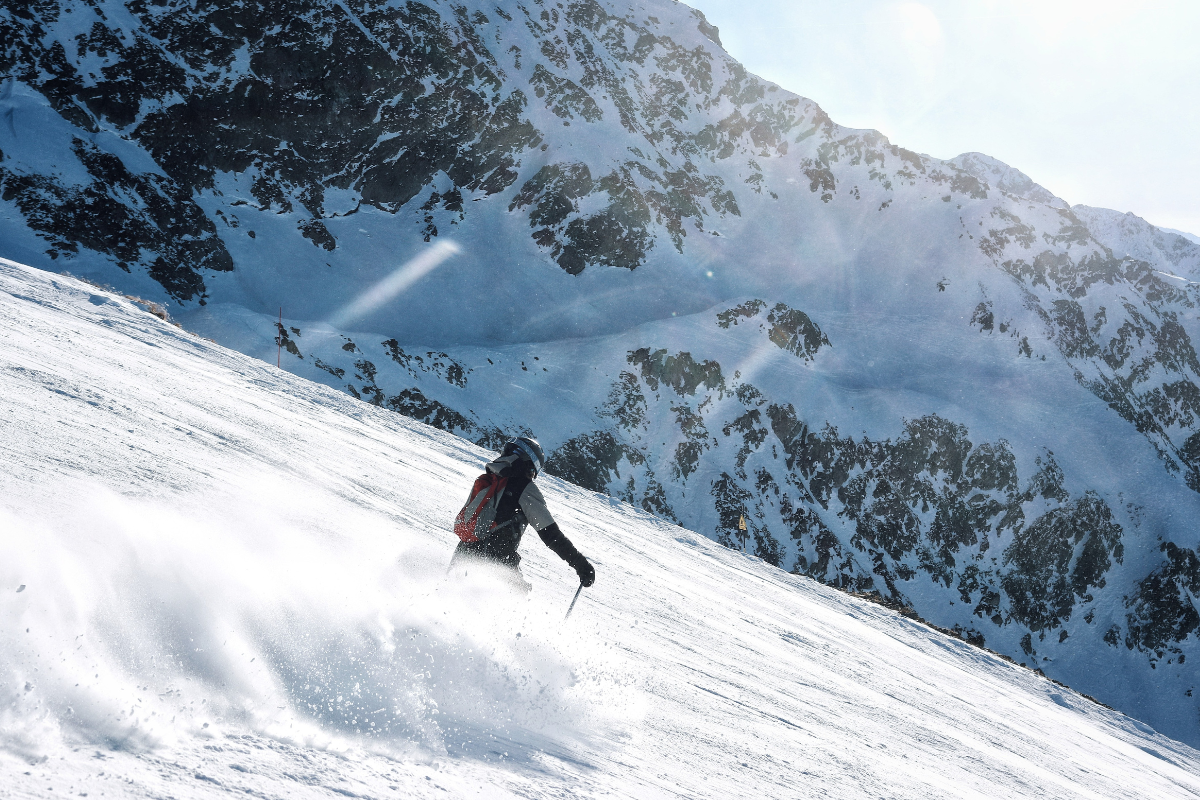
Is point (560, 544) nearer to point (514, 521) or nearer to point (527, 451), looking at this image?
point (514, 521)

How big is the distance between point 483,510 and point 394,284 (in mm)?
55681

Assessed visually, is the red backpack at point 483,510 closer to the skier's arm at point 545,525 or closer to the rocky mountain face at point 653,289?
the skier's arm at point 545,525

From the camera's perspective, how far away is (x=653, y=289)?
228 feet

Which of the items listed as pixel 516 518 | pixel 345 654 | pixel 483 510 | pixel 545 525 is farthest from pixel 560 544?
pixel 345 654

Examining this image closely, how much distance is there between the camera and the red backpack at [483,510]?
192 inches

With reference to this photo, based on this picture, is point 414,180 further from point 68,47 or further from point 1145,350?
point 1145,350

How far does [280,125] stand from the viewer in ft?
212

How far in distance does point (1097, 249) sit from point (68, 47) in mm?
122178

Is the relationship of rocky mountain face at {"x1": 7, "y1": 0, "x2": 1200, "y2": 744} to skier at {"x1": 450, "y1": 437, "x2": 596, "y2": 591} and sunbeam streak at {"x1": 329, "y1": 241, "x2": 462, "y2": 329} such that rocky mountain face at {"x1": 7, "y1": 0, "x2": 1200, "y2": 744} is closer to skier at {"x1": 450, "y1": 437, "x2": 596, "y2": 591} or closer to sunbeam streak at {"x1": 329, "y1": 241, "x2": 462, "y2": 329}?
sunbeam streak at {"x1": 329, "y1": 241, "x2": 462, "y2": 329}

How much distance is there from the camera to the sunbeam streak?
51.6 meters

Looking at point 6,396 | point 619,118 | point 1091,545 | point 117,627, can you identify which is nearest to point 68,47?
point 619,118

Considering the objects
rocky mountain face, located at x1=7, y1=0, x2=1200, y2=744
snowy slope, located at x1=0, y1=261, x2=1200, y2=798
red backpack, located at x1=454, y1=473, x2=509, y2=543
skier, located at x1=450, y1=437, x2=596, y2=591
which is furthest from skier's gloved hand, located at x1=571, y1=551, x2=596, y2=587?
rocky mountain face, located at x1=7, y1=0, x2=1200, y2=744

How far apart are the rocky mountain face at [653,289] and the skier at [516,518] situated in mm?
41484

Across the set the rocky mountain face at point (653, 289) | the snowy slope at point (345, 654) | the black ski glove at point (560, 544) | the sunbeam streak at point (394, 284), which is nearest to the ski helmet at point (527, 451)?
the black ski glove at point (560, 544)
